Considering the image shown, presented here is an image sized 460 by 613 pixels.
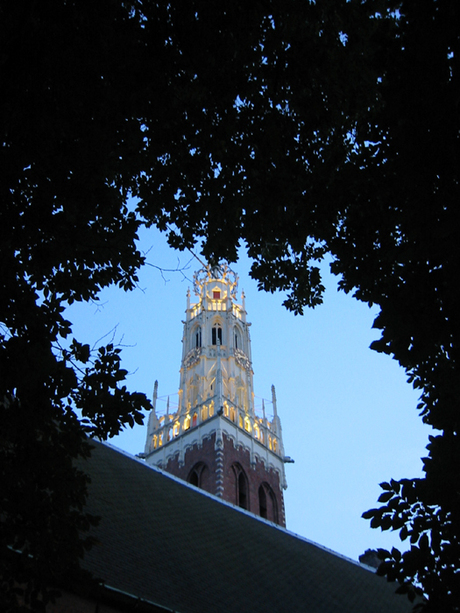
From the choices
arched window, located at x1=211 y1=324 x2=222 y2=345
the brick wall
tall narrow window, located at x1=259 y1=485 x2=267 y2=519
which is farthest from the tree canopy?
arched window, located at x1=211 y1=324 x2=222 y2=345

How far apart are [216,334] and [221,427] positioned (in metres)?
11.0

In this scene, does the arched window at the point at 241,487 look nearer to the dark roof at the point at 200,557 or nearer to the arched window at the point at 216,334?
the dark roof at the point at 200,557

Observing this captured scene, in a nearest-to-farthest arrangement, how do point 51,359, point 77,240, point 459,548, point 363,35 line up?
point 459,548, point 51,359, point 77,240, point 363,35

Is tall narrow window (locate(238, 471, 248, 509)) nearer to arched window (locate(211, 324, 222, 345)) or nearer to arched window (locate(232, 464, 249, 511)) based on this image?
arched window (locate(232, 464, 249, 511))

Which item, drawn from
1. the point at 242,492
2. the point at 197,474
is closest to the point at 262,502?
the point at 242,492

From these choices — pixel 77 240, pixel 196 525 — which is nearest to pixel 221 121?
pixel 77 240

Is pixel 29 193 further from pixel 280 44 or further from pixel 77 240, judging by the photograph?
pixel 280 44

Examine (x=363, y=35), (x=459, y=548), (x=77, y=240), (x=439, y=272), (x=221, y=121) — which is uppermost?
(x=363, y=35)

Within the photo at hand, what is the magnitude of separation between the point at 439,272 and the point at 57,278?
15.8 feet

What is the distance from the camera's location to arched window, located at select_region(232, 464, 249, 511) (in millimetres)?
33031

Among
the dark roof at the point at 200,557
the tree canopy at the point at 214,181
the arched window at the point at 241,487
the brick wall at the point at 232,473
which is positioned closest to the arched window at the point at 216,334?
the brick wall at the point at 232,473

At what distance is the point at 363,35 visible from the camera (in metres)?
7.27

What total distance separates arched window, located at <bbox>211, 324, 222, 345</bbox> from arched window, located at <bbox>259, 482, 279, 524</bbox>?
41.0 ft

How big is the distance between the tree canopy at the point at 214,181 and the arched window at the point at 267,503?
29.2 m
